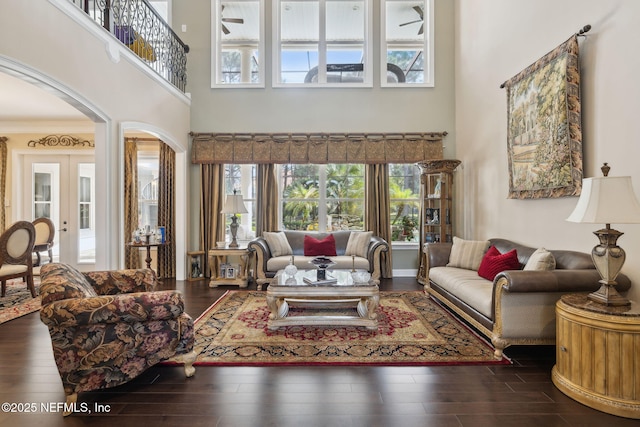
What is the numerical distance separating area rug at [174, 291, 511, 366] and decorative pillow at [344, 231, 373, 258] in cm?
156

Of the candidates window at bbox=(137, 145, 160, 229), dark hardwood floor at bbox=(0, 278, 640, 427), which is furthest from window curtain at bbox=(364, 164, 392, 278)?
window at bbox=(137, 145, 160, 229)

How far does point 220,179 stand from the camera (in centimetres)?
604

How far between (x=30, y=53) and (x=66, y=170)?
14.4 ft

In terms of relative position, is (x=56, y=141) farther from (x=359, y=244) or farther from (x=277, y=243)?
(x=359, y=244)

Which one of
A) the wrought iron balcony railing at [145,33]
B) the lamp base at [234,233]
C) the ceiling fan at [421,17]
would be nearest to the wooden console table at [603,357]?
the lamp base at [234,233]

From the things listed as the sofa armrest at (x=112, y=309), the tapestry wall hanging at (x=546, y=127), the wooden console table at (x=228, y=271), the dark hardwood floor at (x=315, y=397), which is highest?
the tapestry wall hanging at (x=546, y=127)

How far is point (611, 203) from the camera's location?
7.06 feet

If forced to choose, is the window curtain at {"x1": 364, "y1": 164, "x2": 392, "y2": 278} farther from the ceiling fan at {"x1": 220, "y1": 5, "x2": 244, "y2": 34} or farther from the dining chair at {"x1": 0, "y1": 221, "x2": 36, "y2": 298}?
the dining chair at {"x1": 0, "y1": 221, "x2": 36, "y2": 298}

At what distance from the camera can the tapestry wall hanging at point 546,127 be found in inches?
122

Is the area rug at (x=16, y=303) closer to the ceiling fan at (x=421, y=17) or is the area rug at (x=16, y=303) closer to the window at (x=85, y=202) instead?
the window at (x=85, y=202)

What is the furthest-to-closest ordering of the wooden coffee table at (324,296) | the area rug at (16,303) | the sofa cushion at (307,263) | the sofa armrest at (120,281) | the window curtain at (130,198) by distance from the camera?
the window curtain at (130,198)
the sofa cushion at (307,263)
the area rug at (16,303)
the wooden coffee table at (324,296)
the sofa armrest at (120,281)

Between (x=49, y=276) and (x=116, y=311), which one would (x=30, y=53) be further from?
(x=116, y=311)

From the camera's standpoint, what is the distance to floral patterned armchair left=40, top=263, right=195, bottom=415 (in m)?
2.09

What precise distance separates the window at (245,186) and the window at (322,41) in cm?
183
